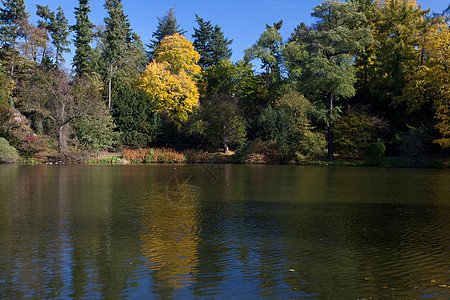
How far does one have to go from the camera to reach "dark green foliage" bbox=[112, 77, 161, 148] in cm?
4156

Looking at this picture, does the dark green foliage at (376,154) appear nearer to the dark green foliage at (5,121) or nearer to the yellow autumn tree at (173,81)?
the yellow autumn tree at (173,81)

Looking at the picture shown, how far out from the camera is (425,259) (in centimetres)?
673

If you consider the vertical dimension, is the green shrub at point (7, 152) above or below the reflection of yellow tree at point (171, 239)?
above

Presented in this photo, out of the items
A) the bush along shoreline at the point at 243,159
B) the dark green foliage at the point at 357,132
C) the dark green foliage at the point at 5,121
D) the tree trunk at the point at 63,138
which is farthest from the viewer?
the dark green foliage at the point at 357,132

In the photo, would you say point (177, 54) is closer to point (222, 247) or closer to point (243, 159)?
point (243, 159)

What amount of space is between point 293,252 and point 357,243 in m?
1.57

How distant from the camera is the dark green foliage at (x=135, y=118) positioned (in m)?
41.6

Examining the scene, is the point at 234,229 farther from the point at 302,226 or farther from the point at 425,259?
the point at 425,259

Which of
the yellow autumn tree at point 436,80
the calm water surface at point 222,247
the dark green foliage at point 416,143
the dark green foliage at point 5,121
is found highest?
the yellow autumn tree at point 436,80

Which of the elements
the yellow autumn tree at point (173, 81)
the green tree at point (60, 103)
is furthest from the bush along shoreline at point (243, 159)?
the yellow autumn tree at point (173, 81)

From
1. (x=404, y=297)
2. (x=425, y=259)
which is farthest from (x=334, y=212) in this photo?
(x=404, y=297)

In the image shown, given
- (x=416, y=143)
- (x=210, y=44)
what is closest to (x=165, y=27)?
(x=210, y=44)

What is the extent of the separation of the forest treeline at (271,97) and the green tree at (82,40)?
54cm

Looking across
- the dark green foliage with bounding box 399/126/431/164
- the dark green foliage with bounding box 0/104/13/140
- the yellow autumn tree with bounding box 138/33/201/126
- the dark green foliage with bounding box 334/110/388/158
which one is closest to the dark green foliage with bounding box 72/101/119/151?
the dark green foliage with bounding box 0/104/13/140
